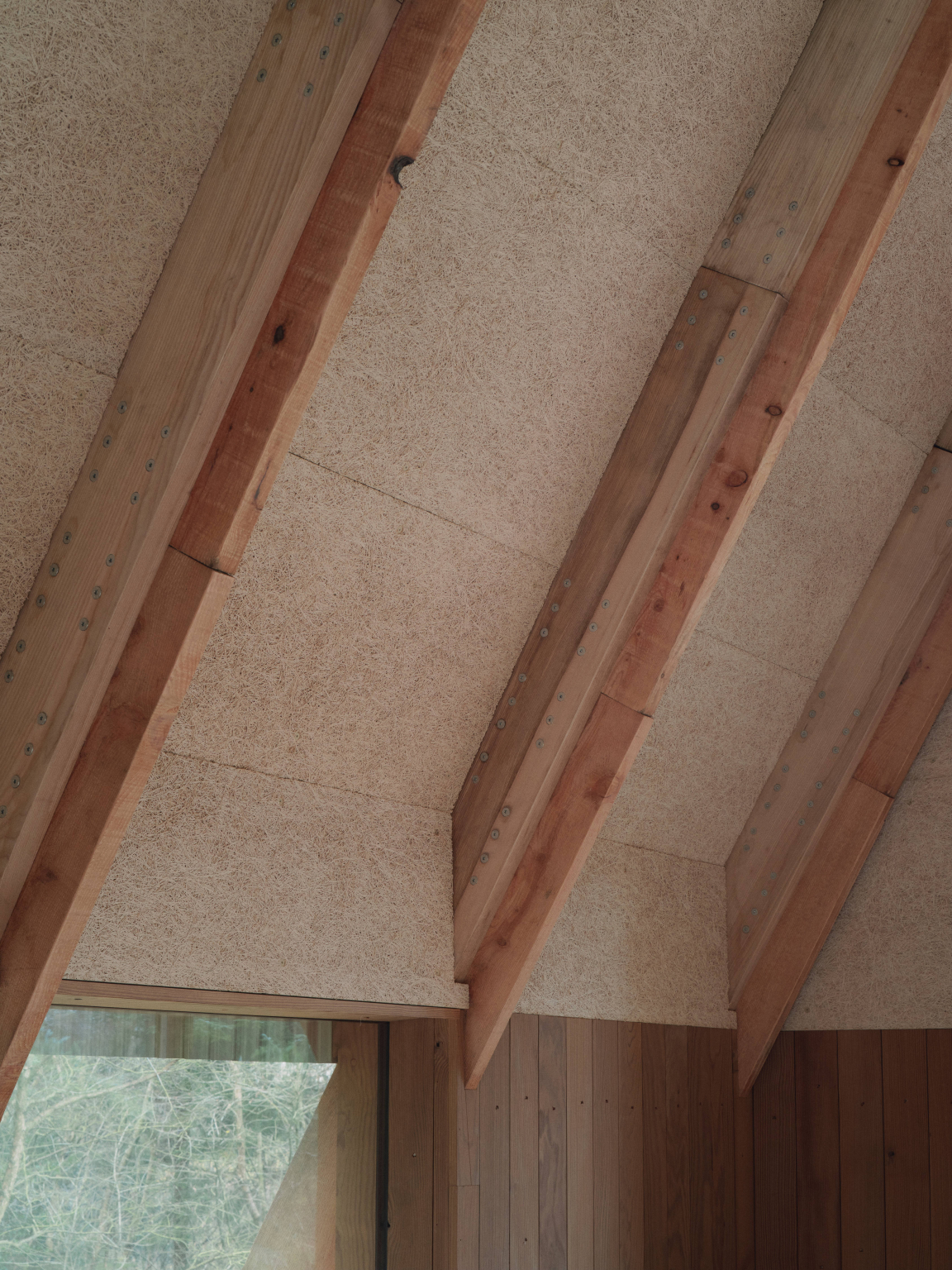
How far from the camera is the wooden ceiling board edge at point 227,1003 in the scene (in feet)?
6.84

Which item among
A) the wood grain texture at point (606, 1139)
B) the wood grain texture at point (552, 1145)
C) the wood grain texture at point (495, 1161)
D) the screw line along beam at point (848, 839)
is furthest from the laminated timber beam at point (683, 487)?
the screw line along beam at point (848, 839)

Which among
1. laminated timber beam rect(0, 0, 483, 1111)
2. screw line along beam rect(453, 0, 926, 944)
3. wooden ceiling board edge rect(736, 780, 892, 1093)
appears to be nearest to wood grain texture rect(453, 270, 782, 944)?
screw line along beam rect(453, 0, 926, 944)

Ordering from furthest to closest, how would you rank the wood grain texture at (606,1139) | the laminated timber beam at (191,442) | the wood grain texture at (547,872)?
the wood grain texture at (606,1139) → the wood grain texture at (547,872) → the laminated timber beam at (191,442)

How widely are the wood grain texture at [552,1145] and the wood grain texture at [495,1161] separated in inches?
4.4

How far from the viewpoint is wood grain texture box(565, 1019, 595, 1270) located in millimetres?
2838

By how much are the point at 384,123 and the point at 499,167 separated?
464 mm

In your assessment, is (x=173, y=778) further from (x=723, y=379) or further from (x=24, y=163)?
(x=723, y=379)

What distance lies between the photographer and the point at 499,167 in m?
1.99

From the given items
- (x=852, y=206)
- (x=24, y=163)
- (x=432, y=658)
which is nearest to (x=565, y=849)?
(x=432, y=658)

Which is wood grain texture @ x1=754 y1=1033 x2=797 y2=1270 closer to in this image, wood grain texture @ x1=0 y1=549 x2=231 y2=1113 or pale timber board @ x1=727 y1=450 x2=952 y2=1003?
pale timber board @ x1=727 y1=450 x2=952 y2=1003

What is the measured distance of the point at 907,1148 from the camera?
9.99 ft

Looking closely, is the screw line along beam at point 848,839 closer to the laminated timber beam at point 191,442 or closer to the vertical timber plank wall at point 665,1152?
the vertical timber plank wall at point 665,1152

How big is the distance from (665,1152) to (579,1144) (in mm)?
309

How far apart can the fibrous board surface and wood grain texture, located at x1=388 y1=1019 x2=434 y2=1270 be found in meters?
0.20
